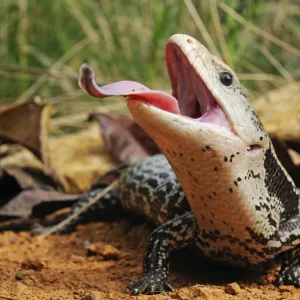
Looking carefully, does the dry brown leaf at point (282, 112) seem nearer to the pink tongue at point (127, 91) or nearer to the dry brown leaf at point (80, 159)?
the dry brown leaf at point (80, 159)

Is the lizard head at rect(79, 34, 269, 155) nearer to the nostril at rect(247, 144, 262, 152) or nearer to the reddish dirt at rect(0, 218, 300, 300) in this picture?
the nostril at rect(247, 144, 262, 152)

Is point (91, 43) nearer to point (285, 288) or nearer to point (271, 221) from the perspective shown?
point (271, 221)

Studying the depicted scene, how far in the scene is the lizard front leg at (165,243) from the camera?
3.05 m

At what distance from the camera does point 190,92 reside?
2809 mm

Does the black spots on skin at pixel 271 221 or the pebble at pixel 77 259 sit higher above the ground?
the black spots on skin at pixel 271 221

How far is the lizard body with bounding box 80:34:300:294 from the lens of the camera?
253cm

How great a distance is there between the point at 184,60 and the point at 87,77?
0.58m

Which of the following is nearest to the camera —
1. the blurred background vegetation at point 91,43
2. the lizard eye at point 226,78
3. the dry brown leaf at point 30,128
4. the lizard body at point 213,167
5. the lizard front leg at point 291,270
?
the lizard body at point 213,167

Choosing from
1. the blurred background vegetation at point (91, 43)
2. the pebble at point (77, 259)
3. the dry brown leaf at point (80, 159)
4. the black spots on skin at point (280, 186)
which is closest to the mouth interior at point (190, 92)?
the black spots on skin at point (280, 186)

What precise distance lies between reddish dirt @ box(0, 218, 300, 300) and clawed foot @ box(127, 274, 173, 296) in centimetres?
4

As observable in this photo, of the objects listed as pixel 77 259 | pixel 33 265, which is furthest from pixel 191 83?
pixel 77 259


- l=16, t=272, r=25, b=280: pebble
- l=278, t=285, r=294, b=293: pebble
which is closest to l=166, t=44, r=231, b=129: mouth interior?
l=278, t=285, r=294, b=293: pebble

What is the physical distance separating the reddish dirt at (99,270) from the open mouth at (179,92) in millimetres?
775

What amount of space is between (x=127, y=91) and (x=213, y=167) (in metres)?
0.53
